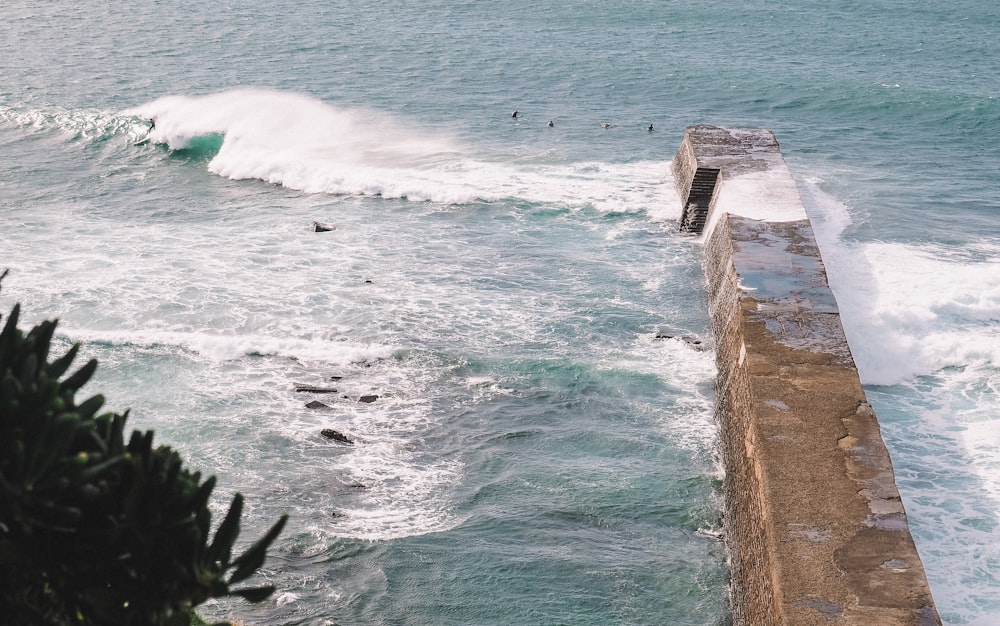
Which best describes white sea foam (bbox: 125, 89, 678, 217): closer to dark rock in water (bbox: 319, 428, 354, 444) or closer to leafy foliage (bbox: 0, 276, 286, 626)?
dark rock in water (bbox: 319, 428, 354, 444)

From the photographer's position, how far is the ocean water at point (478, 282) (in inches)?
425

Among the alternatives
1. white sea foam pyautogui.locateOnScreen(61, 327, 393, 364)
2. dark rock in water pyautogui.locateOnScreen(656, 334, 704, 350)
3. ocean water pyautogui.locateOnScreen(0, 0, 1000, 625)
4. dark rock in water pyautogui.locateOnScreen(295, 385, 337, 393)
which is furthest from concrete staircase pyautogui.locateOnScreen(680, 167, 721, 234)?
dark rock in water pyautogui.locateOnScreen(295, 385, 337, 393)

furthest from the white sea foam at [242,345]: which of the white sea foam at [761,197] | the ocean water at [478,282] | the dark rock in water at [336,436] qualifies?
the white sea foam at [761,197]

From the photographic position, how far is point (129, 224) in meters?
21.5

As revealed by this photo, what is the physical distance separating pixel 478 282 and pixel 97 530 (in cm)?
1386

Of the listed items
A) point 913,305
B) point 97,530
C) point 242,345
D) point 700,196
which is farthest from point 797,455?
point 700,196

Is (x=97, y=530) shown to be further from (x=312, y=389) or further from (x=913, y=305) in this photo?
(x=913, y=305)

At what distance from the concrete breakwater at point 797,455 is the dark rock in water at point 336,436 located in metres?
4.59

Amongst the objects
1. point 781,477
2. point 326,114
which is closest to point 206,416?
point 781,477

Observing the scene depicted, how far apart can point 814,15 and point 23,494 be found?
45.6 m

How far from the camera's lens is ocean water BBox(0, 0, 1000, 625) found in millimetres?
10805

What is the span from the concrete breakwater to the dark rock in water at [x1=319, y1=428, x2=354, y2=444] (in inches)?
181

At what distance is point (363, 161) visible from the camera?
84.9 ft

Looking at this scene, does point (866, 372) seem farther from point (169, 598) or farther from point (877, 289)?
point (169, 598)
